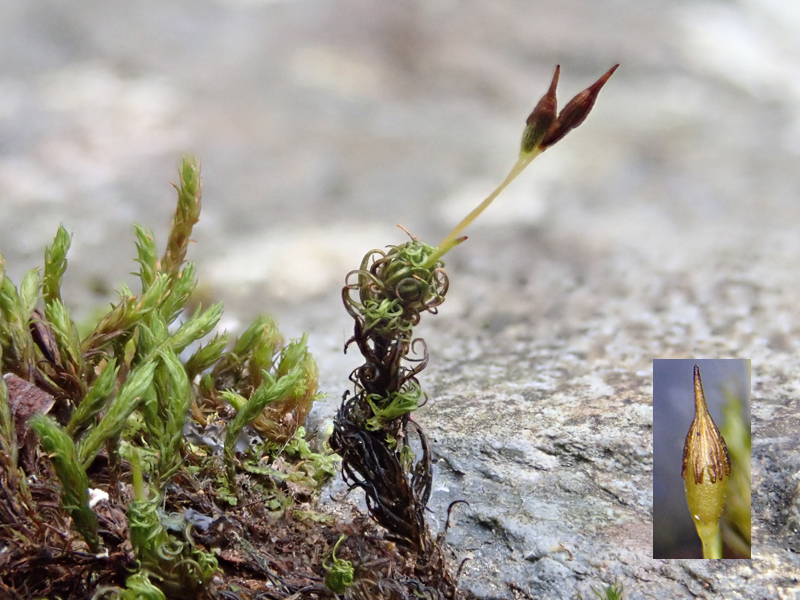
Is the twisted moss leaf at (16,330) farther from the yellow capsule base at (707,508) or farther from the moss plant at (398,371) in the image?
the yellow capsule base at (707,508)

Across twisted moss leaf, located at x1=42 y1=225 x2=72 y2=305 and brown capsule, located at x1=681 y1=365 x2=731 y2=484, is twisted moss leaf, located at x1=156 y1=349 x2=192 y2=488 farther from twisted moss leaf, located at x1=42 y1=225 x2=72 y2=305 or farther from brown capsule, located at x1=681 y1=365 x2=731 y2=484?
brown capsule, located at x1=681 y1=365 x2=731 y2=484

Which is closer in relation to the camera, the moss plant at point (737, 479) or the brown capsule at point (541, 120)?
the brown capsule at point (541, 120)

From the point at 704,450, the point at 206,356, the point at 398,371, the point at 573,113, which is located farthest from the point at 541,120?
the point at 206,356

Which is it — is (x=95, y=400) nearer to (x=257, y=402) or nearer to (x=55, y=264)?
(x=257, y=402)

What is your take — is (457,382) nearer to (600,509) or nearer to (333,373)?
(333,373)

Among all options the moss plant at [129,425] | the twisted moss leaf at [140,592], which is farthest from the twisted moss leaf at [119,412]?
the twisted moss leaf at [140,592]

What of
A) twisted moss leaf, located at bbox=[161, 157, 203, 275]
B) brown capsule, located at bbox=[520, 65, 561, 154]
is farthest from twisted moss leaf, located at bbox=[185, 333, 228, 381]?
brown capsule, located at bbox=[520, 65, 561, 154]
